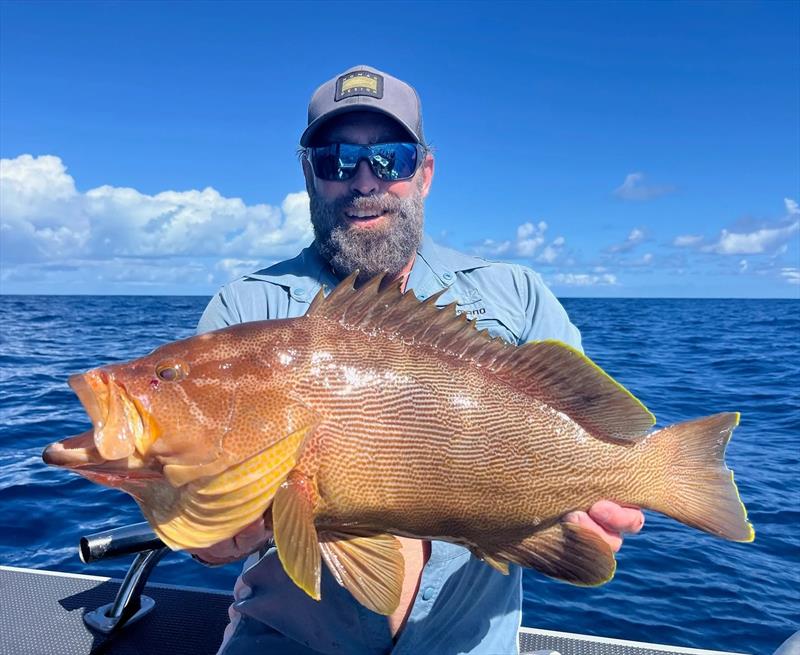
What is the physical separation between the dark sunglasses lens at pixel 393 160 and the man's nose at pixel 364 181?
33 millimetres

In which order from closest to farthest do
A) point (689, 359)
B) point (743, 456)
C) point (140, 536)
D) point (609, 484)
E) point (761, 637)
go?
point (609, 484) → point (140, 536) → point (761, 637) → point (743, 456) → point (689, 359)

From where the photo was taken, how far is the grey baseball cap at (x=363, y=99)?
11.2ft

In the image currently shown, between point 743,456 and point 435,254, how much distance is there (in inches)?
328

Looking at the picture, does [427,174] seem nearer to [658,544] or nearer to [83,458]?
[83,458]

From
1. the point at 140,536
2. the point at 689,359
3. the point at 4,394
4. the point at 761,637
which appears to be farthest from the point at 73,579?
the point at 689,359

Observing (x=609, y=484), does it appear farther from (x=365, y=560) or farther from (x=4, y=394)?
(x=4, y=394)

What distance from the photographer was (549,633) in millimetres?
4027

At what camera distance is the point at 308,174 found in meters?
3.73

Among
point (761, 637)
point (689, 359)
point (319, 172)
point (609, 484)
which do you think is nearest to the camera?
point (609, 484)

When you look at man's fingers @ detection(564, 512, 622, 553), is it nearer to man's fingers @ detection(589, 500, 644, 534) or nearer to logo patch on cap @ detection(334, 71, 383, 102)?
man's fingers @ detection(589, 500, 644, 534)

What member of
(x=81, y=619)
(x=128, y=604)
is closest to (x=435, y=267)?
(x=128, y=604)

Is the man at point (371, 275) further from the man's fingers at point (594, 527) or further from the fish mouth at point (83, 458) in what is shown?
the fish mouth at point (83, 458)

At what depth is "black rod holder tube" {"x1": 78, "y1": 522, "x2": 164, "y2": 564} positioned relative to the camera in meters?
3.11

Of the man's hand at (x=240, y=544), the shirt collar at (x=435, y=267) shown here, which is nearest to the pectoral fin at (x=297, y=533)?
the man's hand at (x=240, y=544)
